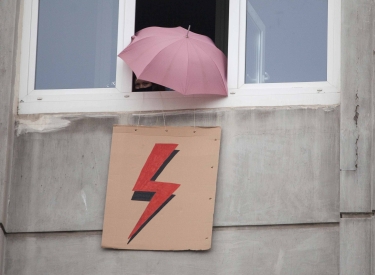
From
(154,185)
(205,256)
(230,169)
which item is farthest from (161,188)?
(205,256)

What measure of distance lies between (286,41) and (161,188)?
6.47ft

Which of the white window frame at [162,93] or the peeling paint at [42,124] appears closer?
the white window frame at [162,93]

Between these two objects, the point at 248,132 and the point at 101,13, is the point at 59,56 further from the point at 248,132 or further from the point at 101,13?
the point at 248,132

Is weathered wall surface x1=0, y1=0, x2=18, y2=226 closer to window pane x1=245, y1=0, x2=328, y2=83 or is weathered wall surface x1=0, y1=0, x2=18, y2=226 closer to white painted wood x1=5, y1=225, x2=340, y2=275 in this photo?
white painted wood x1=5, y1=225, x2=340, y2=275

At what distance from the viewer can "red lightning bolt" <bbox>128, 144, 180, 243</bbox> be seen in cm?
935

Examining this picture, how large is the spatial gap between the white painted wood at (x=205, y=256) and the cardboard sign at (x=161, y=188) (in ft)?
0.38

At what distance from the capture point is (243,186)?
930 cm

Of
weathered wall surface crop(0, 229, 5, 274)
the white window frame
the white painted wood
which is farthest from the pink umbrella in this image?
weathered wall surface crop(0, 229, 5, 274)

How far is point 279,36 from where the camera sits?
9.83 meters

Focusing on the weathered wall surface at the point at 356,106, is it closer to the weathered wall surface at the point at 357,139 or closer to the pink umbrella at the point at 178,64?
the weathered wall surface at the point at 357,139

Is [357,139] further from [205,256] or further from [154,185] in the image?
[154,185]

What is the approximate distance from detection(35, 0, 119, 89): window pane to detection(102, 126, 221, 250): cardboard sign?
2.57ft

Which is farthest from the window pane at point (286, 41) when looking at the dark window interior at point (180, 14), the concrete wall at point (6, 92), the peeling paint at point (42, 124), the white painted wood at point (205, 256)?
the dark window interior at point (180, 14)

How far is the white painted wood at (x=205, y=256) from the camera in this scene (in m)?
8.95
